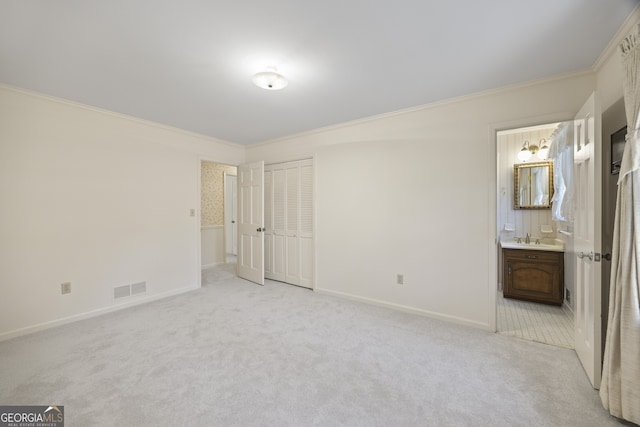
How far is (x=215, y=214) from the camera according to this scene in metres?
6.02

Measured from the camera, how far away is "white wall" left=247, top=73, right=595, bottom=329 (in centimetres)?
266

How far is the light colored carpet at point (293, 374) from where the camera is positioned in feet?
5.23

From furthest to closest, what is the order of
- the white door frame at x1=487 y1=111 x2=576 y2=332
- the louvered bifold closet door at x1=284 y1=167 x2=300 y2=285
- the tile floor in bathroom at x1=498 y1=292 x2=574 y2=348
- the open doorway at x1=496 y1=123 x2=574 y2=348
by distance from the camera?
the louvered bifold closet door at x1=284 y1=167 x2=300 y2=285 < the open doorway at x1=496 y1=123 x2=574 y2=348 < the white door frame at x1=487 y1=111 x2=576 y2=332 < the tile floor in bathroom at x1=498 y1=292 x2=574 y2=348

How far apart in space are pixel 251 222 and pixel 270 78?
278 cm

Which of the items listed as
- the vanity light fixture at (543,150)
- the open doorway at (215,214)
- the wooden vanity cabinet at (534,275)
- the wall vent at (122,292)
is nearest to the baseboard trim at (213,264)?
the open doorway at (215,214)

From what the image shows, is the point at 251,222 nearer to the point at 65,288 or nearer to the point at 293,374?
the point at 65,288

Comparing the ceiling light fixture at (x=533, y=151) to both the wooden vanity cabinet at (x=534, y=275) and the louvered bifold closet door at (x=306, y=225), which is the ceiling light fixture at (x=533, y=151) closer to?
the wooden vanity cabinet at (x=534, y=275)

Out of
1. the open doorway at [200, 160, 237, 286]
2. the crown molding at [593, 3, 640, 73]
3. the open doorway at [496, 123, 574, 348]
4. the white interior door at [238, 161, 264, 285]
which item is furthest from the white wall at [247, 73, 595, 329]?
the open doorway at [200, 160, 237, 286]

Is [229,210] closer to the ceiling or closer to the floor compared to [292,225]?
closer to the ceiling

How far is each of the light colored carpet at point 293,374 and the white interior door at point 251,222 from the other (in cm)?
146

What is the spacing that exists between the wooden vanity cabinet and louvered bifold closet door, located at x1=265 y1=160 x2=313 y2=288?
2836 millimetres

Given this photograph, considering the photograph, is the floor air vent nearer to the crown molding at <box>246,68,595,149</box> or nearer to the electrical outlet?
the electrical outlet

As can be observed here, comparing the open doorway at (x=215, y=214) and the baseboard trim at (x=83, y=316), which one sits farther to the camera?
the open doorway at (x=215, y=214)

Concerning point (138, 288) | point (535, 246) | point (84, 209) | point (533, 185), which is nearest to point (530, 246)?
point (535, 246)
